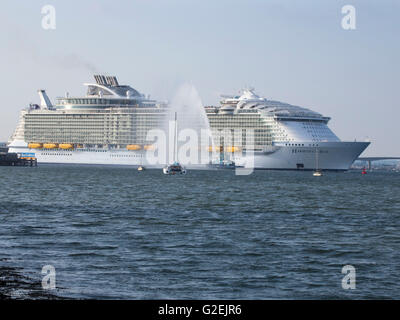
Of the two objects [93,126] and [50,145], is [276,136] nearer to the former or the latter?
[93,126]

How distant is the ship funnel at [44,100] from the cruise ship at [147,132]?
0.27 metres

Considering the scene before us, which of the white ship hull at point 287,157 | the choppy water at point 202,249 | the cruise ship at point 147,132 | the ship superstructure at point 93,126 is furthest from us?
the ship superstructure at point 93,126

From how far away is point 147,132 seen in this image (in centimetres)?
13525

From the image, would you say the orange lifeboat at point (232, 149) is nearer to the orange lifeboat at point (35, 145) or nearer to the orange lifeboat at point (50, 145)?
the orange lifeboat at point (50, 145)

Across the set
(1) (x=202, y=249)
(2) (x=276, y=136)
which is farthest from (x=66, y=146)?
(1) (x=202, y=249)

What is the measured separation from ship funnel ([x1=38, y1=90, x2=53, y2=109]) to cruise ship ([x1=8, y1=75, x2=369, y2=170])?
0.27 m

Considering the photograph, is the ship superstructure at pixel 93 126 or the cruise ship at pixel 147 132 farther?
the ship superstructure at pixel 93 126

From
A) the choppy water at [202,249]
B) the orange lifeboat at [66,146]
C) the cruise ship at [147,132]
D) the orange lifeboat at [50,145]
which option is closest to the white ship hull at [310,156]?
the cruise ship at [147,132]

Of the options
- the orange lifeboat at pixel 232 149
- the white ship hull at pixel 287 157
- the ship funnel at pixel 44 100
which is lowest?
the white ship hull at pixel 287 157

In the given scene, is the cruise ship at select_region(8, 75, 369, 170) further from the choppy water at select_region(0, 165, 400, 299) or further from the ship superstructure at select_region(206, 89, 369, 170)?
the choppy water at select_region(0, 165, 400, 299)

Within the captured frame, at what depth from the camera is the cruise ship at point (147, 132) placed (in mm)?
124688

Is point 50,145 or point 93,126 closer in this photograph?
point 93,126

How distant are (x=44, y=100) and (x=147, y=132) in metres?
35.0
